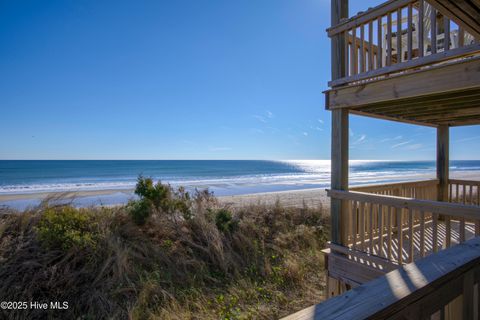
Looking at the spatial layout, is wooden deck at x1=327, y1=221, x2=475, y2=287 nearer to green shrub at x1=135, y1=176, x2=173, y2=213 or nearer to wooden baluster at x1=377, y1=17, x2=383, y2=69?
wooden baluster at x1=377, y1=17, x2=383, y2=69

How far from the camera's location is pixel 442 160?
230 inches

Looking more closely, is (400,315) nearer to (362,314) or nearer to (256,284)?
(362,314)

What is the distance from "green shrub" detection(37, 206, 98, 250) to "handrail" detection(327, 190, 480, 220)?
4752 millimetres

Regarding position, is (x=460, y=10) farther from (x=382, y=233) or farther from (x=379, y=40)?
(x=382, y=233)

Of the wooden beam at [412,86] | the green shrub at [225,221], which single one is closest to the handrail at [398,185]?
the wooden beam at [412,86]

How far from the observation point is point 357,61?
3.69m

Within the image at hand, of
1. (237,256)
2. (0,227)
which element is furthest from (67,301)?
(237,256)

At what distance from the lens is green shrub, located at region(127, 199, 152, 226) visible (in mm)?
5918

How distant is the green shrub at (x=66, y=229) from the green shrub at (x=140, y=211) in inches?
32.0

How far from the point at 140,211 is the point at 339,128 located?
482 centimetres

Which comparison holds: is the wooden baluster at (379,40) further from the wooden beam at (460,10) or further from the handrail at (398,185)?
the handrail at (398,185)

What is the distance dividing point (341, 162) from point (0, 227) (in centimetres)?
635

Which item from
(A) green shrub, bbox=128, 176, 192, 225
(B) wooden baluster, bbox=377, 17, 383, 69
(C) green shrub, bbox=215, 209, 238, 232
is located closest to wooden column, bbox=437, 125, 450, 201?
(B) wooden baluster, bbox=377, 17, 383, 69

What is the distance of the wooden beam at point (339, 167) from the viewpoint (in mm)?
3762
